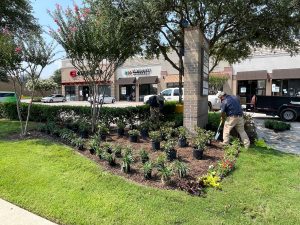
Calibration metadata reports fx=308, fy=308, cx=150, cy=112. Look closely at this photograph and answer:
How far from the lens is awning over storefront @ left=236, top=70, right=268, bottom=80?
106 ft

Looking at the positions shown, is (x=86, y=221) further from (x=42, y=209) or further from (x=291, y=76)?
(x=291, y=76)

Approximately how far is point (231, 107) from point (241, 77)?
26372 millimetres

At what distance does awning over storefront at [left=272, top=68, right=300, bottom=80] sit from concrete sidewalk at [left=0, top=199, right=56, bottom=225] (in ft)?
101

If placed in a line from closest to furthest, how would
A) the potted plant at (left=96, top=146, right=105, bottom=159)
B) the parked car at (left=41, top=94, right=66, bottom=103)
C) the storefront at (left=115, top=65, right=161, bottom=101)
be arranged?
the potted plant at (left=96, top=146, right=105, bottom=159)
the storefront at (left=115, top=65, right=161, bottom=101)
the parked car at (left=41, top=94, right=66, bottom=103)

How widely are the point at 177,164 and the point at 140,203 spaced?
4.09 feet

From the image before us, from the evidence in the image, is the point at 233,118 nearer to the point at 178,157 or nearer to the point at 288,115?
the point at 178,157

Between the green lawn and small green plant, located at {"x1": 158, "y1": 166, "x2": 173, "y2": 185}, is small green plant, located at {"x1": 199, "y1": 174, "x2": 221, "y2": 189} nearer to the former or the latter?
the green lawn

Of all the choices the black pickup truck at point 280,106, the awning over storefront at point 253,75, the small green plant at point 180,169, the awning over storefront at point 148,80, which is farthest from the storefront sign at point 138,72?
the small green plant at point 180,169

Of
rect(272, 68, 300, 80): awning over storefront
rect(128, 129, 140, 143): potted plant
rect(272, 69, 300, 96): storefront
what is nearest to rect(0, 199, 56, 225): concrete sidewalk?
rect(128, 129, 140, 143): potted plant

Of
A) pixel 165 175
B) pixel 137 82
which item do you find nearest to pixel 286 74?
pixel 137 82

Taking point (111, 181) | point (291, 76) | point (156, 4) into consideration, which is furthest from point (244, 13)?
point (291, 76)

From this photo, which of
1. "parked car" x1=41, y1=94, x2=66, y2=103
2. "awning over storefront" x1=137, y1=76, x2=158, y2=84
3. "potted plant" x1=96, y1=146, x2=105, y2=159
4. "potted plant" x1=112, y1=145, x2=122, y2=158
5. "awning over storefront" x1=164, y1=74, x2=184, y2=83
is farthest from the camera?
"parked car" x1=41, y1=94, x2=66, y2=103

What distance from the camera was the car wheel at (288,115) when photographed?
1683cm

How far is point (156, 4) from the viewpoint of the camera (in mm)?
10688
